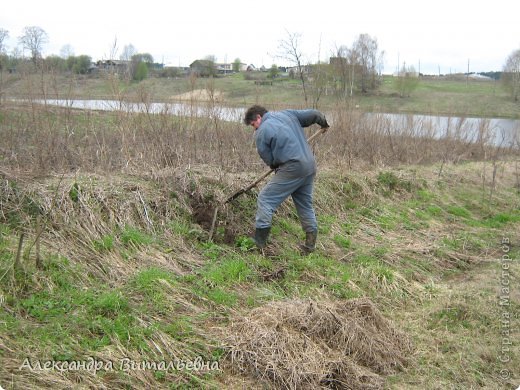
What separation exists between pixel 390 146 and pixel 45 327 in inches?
393

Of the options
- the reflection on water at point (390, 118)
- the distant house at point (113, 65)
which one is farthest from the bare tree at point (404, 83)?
the distant house at point (113, 65)

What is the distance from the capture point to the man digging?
506cm

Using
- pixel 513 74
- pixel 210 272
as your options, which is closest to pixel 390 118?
pixel 210 272

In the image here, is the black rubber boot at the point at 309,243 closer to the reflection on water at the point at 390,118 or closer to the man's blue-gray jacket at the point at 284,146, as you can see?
the man's blue-gray jacket at the point at 284,146

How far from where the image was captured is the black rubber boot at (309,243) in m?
5.49

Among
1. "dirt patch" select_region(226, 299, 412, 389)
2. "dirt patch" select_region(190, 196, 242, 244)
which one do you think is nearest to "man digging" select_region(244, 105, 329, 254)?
"dirt patch" select_region(190, 196, 242, 244)

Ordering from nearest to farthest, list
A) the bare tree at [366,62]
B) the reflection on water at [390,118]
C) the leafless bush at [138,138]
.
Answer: the leafless bush at [138,138] < the reflection on water at [390,118] < the bare tree at [366,62]

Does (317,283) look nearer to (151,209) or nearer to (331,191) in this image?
(151,209)

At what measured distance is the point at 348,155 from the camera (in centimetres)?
962

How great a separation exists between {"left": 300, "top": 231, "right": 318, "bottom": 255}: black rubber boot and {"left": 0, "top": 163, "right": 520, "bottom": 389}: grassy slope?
17 cm

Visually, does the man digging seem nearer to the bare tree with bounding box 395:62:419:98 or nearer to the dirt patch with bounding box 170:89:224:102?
the dirt patch with bounding box 170:89:224:102

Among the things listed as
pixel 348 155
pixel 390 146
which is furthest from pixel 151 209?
pixel 390 146

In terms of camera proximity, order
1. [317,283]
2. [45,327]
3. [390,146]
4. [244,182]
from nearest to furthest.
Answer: [45,327] → [317,283] → [244,182] → [390,146]

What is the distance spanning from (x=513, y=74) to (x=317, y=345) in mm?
34679
